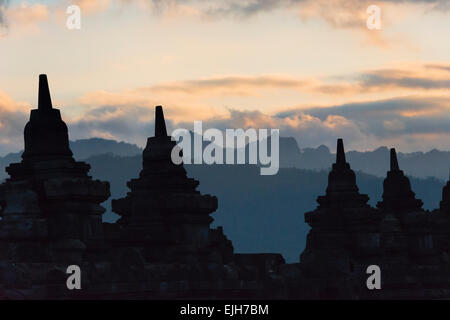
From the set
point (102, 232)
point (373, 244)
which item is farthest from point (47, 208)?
point (373, 244)

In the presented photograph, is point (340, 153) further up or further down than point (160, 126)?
further up

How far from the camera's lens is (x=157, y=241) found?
47594 millimetres

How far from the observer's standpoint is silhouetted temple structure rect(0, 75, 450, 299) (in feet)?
139

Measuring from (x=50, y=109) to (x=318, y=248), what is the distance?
1950 centimetres

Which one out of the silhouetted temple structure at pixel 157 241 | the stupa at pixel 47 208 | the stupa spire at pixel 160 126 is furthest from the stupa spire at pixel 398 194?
the stupa at pixel 47 208

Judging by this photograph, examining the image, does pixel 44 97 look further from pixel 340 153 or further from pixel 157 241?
pixel 340 153

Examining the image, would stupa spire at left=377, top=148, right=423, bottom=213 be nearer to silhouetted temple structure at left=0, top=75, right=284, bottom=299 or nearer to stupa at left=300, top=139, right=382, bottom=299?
stupa at left=300, top=139, right=382, bottom=299

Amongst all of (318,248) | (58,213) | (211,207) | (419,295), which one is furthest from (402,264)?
(58,213)

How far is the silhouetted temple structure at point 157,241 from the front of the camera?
4231cm

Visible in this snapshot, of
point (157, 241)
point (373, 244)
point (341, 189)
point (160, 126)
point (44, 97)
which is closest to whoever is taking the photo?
point (44, 97)

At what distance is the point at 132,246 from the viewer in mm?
47062

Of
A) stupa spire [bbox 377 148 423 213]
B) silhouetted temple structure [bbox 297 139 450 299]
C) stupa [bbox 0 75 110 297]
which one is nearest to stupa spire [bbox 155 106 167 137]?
stupa [bbox 0 75 110 297]

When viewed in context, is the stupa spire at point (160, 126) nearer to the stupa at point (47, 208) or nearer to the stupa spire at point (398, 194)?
the stupa at point (47, 208)

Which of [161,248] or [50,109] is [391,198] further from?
[50,109]
